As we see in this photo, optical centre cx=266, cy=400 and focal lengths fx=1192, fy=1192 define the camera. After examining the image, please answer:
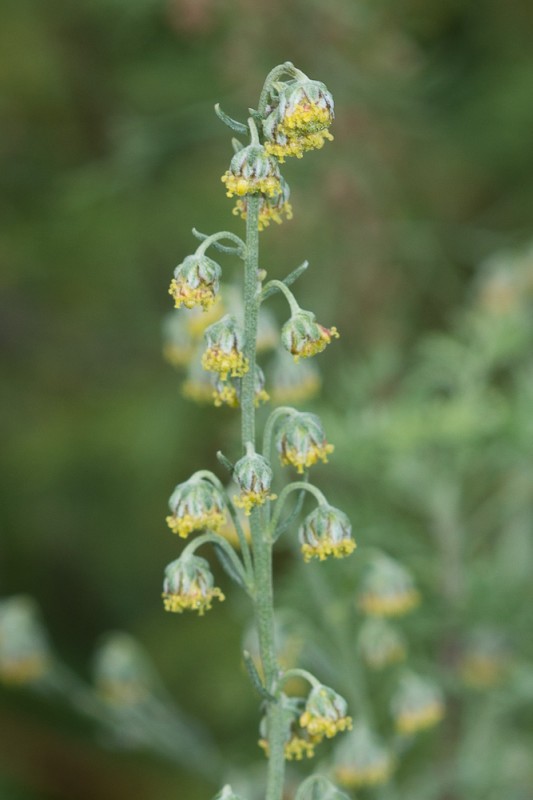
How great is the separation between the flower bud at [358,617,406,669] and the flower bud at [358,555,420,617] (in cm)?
6

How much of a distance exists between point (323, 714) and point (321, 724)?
0.06ft

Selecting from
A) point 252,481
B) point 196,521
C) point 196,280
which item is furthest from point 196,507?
point 196,280

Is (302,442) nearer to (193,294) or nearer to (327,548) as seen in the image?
(327,548)

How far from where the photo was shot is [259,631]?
1754 mm

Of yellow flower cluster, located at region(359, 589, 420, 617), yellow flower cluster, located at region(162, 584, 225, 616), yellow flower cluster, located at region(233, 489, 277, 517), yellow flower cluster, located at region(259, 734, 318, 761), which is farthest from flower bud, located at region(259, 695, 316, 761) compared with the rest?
yellow flower cluster, located at region(359, 589, 420, 617)

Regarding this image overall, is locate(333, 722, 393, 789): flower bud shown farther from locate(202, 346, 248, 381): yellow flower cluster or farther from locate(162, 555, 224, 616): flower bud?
locate(202, 346, 248, 381): yellow flower cluster

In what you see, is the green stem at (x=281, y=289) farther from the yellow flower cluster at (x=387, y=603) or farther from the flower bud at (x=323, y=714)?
the yellow flower cluster at (x=387, y=603)

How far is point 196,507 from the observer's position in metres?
1.81

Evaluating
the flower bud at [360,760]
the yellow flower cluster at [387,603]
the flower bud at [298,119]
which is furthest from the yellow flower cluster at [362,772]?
the flower bud at [298,119]

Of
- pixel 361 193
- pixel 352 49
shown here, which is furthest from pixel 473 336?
pixel 352 49

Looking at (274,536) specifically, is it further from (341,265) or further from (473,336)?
(341,265)

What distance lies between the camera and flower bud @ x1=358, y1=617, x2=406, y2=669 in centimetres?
296

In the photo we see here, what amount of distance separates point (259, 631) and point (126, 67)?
4550mm

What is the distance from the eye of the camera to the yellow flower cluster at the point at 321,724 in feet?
6.13
